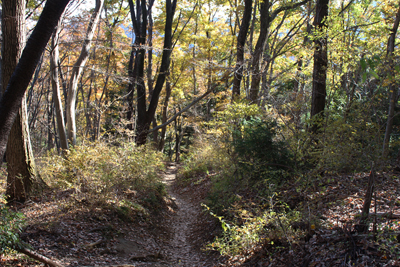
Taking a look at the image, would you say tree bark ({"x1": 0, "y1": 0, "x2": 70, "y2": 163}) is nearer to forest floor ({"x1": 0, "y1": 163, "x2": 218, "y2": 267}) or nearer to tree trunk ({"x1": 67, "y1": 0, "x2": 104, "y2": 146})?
forest floor ({"x1": 0, "y1": 163, "x2": 218, "y2": 267})

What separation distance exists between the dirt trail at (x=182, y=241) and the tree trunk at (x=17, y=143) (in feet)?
10.4

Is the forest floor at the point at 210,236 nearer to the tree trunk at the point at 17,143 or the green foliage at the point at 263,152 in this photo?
the tree trunk at the point at 17,143

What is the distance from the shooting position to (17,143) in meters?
5.38

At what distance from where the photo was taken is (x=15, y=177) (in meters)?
5.43

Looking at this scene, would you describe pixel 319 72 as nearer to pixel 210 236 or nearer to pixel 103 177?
pixel 210 236

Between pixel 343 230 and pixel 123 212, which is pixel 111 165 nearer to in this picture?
pixel 123 212

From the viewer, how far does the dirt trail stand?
5246 mm

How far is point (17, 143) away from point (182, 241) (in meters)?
4.45

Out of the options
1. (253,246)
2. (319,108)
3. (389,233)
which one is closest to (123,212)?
(253,246)

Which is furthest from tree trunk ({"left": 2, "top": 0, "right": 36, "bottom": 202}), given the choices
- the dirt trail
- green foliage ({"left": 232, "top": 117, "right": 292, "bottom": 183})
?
Answer: green foliage ({"left": 232, "top": 117, "right": 292, "bottom": 183})

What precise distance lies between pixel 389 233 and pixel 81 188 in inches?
225

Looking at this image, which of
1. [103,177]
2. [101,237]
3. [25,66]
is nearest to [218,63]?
[103,177]

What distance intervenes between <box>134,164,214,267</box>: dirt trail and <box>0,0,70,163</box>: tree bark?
3.17 meters

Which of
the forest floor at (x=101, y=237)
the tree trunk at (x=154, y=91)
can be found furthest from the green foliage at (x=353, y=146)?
the tree trunk at (x=154, y=91)
